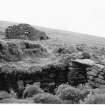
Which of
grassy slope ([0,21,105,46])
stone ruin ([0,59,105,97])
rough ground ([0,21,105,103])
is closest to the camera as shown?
stone ruin ([0,59,105,97])

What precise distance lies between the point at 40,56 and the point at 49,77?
4925 mm

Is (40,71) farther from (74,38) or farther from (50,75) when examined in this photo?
(74,38)

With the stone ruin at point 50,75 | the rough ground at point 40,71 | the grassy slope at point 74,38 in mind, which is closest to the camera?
the stone ruin at point 50,75

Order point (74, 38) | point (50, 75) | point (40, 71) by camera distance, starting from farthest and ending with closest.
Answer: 1. point (74, 38)
2. point (50, 75)
3. point (40, 71)

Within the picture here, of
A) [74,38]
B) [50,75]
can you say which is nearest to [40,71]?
[50,75]

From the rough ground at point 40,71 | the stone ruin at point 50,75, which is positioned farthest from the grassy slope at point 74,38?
the stone ruin at point 50,75

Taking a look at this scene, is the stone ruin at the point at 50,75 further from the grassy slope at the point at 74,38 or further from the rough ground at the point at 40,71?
the grassy slope at the point at 74,38

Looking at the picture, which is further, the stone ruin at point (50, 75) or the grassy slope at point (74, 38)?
the grassy slope at point (74, 38)

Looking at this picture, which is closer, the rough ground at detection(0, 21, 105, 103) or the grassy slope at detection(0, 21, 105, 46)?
the rough ground at detection(0, 21, 105, 103)

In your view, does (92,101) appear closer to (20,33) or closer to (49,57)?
(49,57)

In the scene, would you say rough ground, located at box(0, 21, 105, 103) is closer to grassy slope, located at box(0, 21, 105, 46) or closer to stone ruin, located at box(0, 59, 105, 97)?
stone ruin, located at box(0, 59, 105, 97)

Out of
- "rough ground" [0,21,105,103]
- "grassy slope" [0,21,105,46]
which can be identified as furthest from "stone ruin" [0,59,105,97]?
"grassy slope" [0,21,105,46]

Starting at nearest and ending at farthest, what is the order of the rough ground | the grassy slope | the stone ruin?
the stone ruin → the rough ground → the grassy slope

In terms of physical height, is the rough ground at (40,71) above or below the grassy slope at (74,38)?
above
